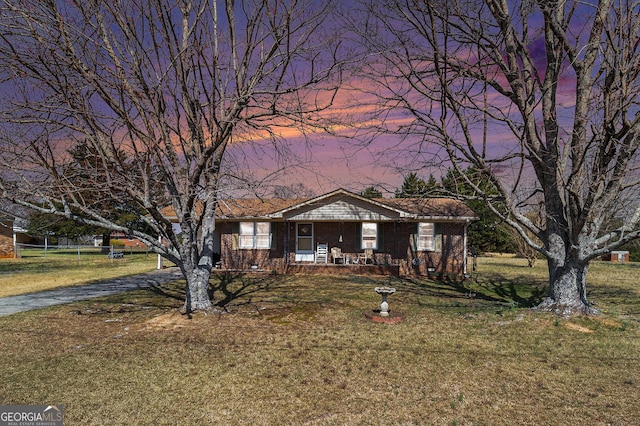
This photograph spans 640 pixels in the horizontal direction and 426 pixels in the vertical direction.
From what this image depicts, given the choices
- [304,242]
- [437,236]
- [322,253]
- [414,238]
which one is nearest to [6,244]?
[304,242]

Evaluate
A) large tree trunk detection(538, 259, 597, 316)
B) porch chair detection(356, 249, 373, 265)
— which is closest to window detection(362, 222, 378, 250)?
porch chair detection(356, 249, 373, 265)

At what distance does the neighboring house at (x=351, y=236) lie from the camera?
1783 centimetres

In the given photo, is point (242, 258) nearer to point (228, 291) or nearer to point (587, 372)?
point (228, 291)

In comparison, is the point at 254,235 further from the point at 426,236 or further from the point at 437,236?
the point at 437,236

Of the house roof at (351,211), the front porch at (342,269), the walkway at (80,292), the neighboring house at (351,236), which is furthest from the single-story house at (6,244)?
the front porch at (342,269)

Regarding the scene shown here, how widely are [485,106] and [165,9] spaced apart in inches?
305

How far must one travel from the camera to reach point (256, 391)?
483cm

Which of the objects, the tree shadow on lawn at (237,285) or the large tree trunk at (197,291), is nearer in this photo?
the large tree trunk at (197,291)

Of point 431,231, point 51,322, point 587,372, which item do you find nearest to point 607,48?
point 587,372

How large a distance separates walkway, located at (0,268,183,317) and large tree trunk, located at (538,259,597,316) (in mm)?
13467

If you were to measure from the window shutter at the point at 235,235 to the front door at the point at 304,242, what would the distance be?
125 inches

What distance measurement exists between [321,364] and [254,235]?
14182 mm

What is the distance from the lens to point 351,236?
62.4ft

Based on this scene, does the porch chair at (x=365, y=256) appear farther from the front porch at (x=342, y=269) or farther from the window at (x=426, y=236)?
the window at (x=426, y=236)
